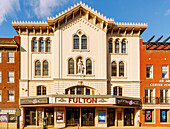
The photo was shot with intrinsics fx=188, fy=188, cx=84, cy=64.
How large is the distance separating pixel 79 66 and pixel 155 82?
11898 mm

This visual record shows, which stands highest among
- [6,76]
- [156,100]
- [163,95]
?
[6,76]

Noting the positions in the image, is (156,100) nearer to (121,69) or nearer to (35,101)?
(121,69)

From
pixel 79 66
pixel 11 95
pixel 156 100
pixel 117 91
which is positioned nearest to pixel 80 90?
pixel 79 66

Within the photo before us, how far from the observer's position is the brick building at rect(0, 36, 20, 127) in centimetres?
2762

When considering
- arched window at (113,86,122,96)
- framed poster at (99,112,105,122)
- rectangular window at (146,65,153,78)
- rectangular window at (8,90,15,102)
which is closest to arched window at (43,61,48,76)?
rectangular window at (8,90,15,102)

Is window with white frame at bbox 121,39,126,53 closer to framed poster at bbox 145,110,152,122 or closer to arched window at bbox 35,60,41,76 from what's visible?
framed poster at bbox 145,110,152,122

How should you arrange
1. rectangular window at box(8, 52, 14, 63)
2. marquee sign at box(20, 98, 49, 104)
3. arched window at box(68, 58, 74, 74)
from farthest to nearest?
rectangular window at box(8, 52, 14, 63)
arched window at box(68, 58, 74, 74)
marquee sign at box(20, 98, 49, 104)

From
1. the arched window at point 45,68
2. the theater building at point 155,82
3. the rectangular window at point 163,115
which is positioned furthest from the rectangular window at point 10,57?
the rectangular window at point 163,115

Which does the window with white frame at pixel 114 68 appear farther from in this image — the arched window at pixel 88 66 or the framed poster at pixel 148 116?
the framed poster at pixel 148 116

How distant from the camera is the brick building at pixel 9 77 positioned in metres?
27.6

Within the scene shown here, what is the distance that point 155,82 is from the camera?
94.4 ft

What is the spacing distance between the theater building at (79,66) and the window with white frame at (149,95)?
4.74 ft

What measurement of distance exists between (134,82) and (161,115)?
6428 millimetres

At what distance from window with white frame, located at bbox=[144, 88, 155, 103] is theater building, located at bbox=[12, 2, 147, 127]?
1.44 metres
